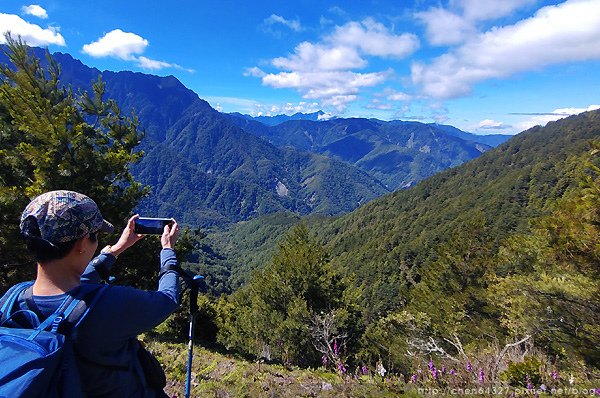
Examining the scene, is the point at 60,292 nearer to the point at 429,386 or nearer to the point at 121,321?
the point at 121,321

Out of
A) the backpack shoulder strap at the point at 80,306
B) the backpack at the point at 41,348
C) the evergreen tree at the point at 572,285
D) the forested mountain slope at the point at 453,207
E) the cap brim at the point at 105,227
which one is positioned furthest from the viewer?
the forested mountain slope at the point at 453,207

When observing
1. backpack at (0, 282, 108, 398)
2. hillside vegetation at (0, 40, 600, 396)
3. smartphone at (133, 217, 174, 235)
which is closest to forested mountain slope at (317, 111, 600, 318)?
hillside vegetation at (0, 40, 600, 396)

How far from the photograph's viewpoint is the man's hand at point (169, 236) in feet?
7.80

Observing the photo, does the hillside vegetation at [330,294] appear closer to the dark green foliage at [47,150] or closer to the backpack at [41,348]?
the dark green foliage at [47,150]

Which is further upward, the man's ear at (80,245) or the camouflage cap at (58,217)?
the camouflage cap at (58,217)

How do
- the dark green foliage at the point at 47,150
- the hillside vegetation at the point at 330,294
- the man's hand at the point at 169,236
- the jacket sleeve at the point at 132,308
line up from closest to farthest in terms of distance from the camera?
the jacket sleeve at the point at 132,308, the man's hand at the point at 169,236, the hillside vegetation at the point at 330,294, the dark green foliage at the point at 47,150

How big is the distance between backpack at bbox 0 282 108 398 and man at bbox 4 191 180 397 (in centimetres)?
4

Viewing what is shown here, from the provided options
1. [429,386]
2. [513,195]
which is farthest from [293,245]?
[513,195]

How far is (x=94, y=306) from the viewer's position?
1.67 meters

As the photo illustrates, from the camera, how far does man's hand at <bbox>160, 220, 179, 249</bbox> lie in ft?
7.80

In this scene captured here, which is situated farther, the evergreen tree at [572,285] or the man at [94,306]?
the evergreen tree at [572,285]

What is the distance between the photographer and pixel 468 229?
85.6ft

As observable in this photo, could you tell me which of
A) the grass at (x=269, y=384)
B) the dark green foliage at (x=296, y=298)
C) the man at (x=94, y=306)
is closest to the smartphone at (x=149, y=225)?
the man at (x=94, y=306)

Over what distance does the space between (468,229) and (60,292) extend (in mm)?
27892
